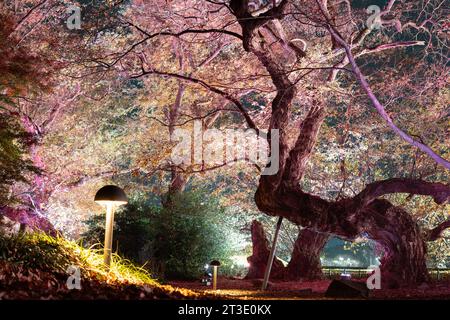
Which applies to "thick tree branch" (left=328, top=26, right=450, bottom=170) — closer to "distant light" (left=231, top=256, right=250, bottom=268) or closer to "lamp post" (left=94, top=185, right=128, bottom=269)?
"lamp post" (left=94, top=185, right=128, bottom=269)

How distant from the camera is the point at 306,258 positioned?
15.0 metres

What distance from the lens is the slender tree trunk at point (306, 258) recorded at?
14.9 meters

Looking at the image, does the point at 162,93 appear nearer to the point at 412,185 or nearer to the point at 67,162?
the point at 67,162

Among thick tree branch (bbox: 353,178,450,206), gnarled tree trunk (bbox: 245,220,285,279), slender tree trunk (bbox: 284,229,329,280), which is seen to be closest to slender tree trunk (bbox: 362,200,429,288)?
thick tree branch (bbox: 353,178,450,206)

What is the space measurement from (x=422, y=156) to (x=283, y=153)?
695 centimetres

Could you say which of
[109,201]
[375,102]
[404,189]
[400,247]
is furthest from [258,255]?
[109,201]

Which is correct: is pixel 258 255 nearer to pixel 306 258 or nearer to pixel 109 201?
pixel 306 258

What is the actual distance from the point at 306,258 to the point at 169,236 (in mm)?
4722

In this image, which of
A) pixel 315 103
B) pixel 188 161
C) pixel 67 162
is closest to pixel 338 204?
pixel 315 103

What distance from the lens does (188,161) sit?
16.8 m

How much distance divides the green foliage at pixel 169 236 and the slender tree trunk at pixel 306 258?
10.8 ft

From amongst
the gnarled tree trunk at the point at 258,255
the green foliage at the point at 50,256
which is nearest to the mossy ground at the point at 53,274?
the green foliage at the point at 50,256

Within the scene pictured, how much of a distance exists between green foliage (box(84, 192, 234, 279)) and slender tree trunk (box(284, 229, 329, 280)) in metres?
3.29

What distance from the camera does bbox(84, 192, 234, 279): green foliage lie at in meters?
16.0
